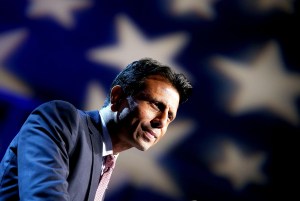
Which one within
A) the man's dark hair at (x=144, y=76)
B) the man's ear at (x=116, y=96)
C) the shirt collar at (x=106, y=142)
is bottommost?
the shirt collar at (x=106, y=142)

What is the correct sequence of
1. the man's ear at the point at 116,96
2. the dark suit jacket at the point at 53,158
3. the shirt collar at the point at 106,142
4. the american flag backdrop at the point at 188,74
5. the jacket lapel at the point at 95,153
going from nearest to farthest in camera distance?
the dark suit jacket at the point at 53,158 < the jacket lapel at the point at 95,153 < the shirt collar at the point at 106,142 < the man's ear at the point at 116,96 < the american flag backdrop at the point at 188,74

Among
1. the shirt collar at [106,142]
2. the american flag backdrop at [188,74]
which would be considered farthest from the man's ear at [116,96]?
the american flag backdrop at [188,74]

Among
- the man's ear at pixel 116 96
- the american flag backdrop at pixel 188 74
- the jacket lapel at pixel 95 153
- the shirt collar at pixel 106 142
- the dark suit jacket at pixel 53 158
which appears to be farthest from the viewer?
the american flag backdrop at pixel 188 74

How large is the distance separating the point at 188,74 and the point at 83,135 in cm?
123

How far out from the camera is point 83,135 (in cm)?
120

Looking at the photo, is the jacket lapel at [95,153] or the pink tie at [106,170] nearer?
the jacket lapel at [95,153]

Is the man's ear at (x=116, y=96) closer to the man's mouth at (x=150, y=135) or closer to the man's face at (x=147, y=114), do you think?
the man's face at (x=147, y=114)

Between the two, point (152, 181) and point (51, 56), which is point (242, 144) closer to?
point (152, 181)

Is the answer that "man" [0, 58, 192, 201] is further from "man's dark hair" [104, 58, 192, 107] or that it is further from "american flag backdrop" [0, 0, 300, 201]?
"american flag backdrop" [0, 0, 300, 201]

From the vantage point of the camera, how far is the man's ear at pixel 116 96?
1.57 m

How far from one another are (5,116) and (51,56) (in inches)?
18.2

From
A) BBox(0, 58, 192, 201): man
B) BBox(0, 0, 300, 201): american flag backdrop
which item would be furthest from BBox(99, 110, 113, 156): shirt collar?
BBox(0, 0, 300, 201): american flag backdrop

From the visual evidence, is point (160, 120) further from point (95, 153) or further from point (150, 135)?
point (95, 153)

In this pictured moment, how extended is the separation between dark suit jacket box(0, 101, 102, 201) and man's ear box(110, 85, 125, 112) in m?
0.25
